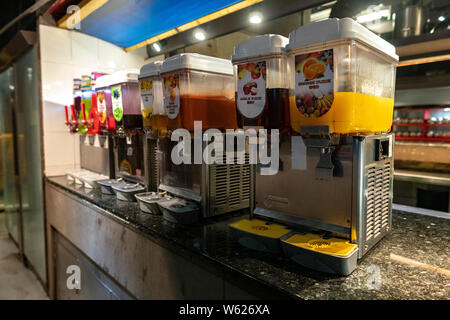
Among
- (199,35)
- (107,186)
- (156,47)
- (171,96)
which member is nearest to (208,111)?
(171,96)

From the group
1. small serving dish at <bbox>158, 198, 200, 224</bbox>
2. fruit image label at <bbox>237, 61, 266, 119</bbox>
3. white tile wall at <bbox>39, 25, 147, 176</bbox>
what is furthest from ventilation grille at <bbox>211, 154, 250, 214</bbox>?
white tile wall at <bbox>39, 25, 147, 176</bbox>

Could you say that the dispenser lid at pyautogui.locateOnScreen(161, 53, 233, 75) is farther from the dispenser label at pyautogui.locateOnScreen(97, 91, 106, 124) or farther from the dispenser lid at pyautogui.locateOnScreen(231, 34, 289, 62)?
the dispenser label at pyautogui.locateOnScreen(97, 91, 106, 124)

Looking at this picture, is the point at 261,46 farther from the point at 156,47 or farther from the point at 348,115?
the point at 156,47

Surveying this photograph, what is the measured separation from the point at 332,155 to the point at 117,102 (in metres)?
1.49

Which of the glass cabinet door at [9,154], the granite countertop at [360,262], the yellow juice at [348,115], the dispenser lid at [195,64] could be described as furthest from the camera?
the glass cabinet door at [9,154]

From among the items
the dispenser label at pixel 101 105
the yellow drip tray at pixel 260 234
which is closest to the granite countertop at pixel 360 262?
the yellow drip tray at pixel 260 234

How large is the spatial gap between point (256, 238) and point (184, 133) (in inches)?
27.1

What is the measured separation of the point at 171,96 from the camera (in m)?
1.67

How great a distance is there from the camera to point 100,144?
8.82 ft

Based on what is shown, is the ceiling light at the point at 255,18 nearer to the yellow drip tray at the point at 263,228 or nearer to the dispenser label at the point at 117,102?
the dispenser label at the point at 117,102

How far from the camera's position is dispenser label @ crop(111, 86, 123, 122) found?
212 centimetres

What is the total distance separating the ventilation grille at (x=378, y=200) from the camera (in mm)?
1215

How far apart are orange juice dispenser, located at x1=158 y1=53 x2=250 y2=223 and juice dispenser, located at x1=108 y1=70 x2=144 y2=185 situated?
0.43 meters
